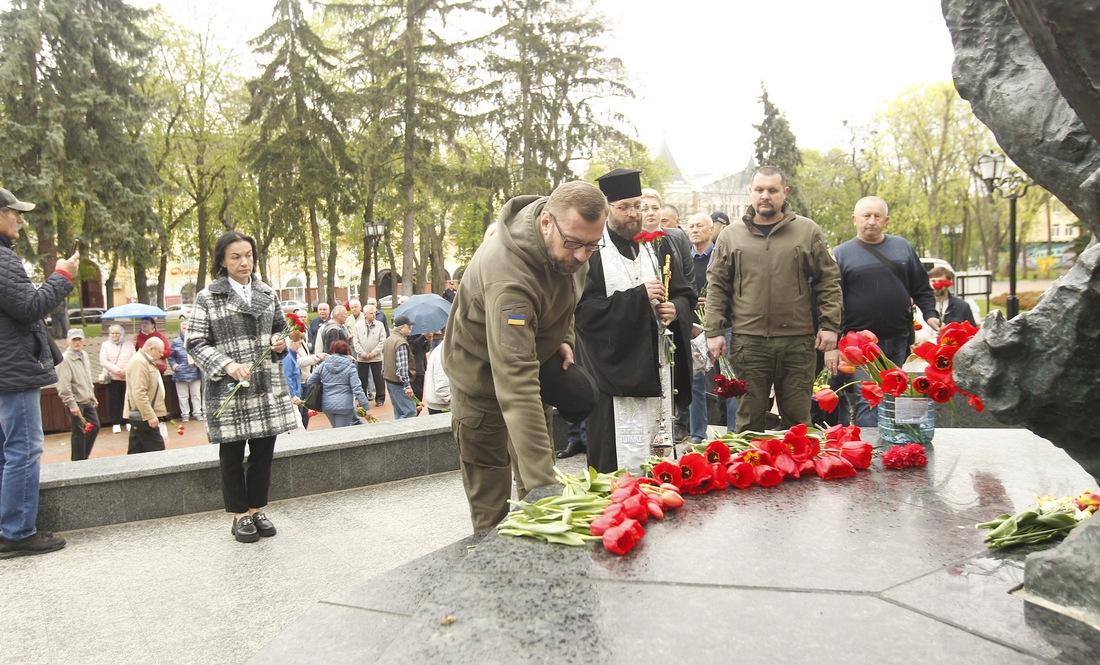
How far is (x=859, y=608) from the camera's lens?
6.81 feet

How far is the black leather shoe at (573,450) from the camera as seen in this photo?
23.1 ft

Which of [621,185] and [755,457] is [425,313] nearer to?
[621,185]

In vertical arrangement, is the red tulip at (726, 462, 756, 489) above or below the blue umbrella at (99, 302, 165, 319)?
below

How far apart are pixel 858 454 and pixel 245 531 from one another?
11.9 ft

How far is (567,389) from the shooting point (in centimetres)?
364

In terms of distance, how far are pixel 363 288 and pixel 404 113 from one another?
673cm

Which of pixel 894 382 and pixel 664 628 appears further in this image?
pixel 894 382

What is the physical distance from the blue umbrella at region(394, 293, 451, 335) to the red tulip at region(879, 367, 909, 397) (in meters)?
7.32

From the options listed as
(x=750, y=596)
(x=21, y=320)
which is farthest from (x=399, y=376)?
(x=750, y=596)

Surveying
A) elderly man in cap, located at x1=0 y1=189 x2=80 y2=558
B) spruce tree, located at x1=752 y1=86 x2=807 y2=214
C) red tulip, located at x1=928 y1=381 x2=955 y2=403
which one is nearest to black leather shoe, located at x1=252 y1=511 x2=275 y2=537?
elderly man in cap, located at x1=0 y1=189 x2=80 y2=558

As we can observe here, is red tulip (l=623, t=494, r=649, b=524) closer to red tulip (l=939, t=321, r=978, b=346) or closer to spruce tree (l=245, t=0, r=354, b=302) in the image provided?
red tulip (l=939, t=321, r=978, b=346)

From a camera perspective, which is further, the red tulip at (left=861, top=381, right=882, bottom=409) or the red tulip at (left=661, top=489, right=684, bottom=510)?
the red tulip at (left=861, top=381, right=882, bottom=409)

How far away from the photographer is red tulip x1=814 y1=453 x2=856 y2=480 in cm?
334

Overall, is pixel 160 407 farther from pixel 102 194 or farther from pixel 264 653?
pixel 102 194
